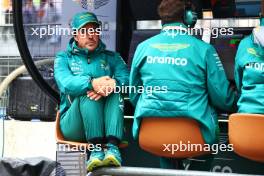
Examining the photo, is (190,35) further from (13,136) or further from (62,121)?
(13,136)

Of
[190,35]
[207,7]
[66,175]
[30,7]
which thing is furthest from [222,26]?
[66,175]

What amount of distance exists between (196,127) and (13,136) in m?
3.48

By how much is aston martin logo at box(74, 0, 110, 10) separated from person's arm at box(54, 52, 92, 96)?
1078mm

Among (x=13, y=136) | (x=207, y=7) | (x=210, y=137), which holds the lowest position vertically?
(x=13, y=136)

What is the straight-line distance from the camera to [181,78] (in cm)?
369

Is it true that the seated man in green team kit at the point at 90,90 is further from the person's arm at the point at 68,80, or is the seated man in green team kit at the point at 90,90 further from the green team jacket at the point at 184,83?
the green team jacket at the point at 184,83

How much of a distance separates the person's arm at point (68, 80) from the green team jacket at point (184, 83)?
391 millimetres

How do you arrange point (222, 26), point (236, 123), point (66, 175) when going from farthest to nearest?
point (222, 26), point (236, 123), point (66, 175)

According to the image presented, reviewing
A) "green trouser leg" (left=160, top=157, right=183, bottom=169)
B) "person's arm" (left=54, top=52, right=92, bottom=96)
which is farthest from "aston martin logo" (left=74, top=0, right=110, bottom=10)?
"green trouser leg" (left=160, top=157, right=183, bottom=169)

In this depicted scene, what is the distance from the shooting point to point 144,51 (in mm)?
3826

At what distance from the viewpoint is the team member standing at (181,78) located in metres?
3.65

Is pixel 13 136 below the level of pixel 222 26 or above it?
below

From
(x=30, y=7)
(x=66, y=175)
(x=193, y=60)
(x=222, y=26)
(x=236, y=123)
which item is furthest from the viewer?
(x=30, y=7)

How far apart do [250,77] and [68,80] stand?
1.20m
